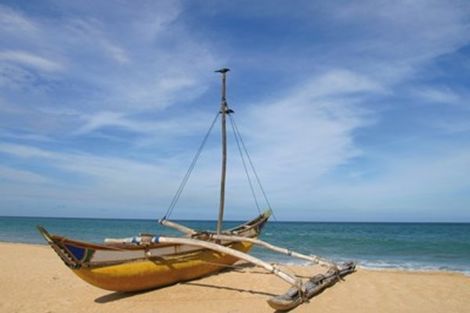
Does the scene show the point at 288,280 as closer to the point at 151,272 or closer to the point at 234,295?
the point at 234,295

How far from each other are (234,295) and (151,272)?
1989 mm

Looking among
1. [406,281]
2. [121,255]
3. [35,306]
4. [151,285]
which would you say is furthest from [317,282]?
[35,306]

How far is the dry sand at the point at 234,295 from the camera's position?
8555 millimetres

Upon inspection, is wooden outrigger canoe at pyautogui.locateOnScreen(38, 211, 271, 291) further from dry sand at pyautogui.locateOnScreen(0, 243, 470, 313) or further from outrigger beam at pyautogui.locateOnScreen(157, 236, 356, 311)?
outrigger beam at pyautogui.locateOnScreen(157, 236, 356, 311)

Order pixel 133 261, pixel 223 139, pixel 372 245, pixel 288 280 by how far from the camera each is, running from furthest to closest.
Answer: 1. pixel 372 245
2. pixel 223 139
3. pixel 133 261
4. pixel 288 280

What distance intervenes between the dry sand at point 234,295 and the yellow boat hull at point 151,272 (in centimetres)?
23

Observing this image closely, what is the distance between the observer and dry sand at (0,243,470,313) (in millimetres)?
8555

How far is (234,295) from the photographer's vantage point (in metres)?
9.58

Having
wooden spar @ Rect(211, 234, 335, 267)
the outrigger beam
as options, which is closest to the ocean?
wooden spar @ Rect(211, 234, 335, 267)

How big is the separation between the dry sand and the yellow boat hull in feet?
0.75

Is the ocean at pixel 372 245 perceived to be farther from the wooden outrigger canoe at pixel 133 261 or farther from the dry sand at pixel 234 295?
the wooden outrigger canoe at pixel 133 261

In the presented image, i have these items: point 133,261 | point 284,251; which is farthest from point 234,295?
point 284,251

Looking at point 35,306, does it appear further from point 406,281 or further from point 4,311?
point 406,281

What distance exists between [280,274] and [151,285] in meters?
3.08
